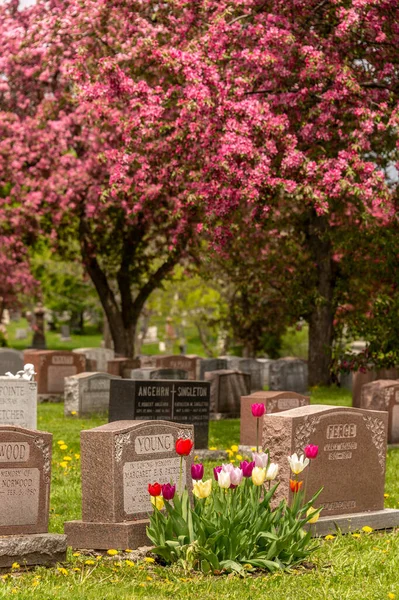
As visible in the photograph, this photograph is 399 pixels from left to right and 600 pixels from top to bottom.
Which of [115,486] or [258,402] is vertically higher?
[258,402]

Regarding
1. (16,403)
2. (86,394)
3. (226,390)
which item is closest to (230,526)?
(16,403)

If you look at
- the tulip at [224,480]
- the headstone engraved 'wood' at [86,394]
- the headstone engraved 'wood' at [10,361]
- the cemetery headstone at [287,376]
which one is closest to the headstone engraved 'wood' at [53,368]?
the headstone engraved 'wood' at [10,361]

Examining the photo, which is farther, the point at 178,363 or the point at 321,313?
the point at 321,313

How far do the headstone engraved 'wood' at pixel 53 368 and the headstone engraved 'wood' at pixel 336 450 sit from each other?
54.7ft

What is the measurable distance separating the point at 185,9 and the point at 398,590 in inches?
563

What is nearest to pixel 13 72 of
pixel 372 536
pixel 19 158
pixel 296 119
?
pixel 19 158

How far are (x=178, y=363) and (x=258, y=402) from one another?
1270 centimetres

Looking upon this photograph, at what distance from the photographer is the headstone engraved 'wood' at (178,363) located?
98.9 feet

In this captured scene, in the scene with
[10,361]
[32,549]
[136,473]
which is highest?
[10,361]

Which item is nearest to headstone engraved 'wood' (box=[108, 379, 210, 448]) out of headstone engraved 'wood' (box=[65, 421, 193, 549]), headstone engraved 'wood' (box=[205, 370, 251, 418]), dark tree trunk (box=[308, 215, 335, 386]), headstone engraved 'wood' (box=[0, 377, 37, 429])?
headstone engraved 'wood' (box=[0, 377, 37, 429])

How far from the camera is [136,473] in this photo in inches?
373

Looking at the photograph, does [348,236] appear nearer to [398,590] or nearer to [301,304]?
[301,304]

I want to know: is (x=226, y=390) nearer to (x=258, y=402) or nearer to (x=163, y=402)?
(x=258, y=402)

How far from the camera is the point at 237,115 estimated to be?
17609 millimetres
